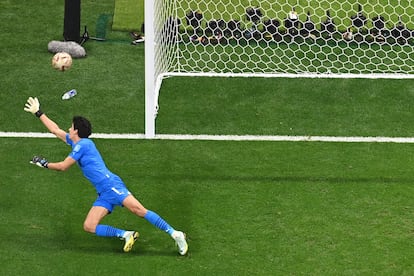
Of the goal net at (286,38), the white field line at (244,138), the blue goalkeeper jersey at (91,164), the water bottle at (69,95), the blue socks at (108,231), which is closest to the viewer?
the blue goalkeeper jersey at (91,164)

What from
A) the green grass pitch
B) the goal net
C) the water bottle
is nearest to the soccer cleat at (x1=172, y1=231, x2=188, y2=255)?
the green grass pitch

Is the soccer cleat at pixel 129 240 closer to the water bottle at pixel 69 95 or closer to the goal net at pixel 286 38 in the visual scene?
the water bottle at pixel 69 95

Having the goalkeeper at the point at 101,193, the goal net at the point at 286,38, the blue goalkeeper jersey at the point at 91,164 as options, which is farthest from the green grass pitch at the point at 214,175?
the blue goalkeeper jersey at the point at 91,164

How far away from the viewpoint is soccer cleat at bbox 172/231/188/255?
1201cm

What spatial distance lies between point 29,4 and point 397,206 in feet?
28.9

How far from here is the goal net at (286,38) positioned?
56.2ft

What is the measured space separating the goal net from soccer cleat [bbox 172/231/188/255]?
4919 mm

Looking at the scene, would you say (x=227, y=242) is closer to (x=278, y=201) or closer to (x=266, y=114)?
(x=278, y=201)

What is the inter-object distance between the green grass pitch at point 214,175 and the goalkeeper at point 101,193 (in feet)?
0.78

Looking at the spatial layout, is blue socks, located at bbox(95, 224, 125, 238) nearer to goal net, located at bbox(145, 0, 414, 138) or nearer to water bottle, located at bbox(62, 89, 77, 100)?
water bottle, located at bbox(62, 89, 77, 100)

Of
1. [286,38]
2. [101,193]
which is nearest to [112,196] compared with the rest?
[101,193]

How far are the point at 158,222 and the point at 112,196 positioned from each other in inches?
22.1

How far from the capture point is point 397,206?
13.3m

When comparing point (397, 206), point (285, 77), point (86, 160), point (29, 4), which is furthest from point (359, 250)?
point (29, 4)
